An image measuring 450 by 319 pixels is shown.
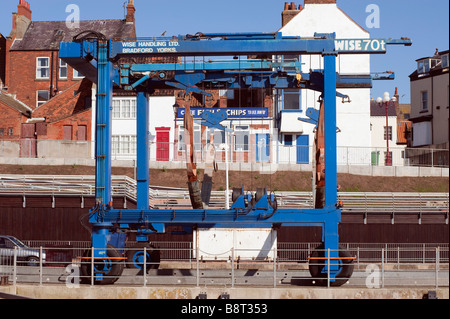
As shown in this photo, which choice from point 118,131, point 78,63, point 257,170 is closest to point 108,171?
point 78,63

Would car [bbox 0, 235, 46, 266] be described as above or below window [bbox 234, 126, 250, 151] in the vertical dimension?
below

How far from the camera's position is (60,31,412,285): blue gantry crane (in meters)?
24.5

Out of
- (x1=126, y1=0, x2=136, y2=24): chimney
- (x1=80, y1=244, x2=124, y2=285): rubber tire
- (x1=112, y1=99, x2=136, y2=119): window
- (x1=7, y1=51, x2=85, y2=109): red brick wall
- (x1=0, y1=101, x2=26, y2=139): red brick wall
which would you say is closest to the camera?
(x1=80, y1=244, x2=124, y2=285): rubber tire

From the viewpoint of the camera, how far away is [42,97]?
2655 inches

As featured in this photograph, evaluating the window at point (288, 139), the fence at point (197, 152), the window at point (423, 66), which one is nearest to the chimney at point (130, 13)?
the fence at point (197, 152)

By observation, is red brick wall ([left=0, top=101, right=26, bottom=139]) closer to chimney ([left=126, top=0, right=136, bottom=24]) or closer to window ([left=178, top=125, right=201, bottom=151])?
chimney ([left=126, top=0, right=136, bottom=24])

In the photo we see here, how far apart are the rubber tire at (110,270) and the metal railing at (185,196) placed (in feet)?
46.9

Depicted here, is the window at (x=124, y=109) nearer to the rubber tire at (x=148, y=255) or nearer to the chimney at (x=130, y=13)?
the chimney at (x=130, y=13)

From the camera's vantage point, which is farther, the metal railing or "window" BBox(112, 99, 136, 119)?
"window" BBox(112, 99, 136, 119)

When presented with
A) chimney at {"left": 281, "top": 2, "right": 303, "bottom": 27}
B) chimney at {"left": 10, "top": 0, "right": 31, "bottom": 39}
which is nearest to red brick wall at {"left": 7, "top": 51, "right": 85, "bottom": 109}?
chimney at {"left": 10, "top": 0, "right": 31, "bottom": 39}

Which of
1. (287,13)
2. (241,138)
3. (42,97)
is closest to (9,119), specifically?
(42,97)

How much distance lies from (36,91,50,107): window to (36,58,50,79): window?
1446 mm

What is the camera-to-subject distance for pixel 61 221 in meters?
39.2
